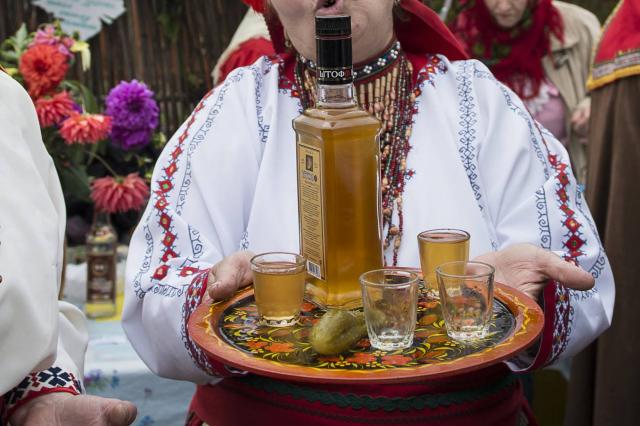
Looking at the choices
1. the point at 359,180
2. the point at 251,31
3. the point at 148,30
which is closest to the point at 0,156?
the point at 359,180

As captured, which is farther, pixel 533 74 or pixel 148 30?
pixel 148 30

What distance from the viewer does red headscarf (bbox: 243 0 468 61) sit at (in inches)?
86.3

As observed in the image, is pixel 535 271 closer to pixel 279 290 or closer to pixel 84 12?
pixel 279 290

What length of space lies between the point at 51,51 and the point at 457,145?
4.41 ft

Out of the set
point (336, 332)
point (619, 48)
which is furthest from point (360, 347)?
point (619, 48)

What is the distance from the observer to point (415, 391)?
1745 mm

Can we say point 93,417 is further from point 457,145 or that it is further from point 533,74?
point 533,74

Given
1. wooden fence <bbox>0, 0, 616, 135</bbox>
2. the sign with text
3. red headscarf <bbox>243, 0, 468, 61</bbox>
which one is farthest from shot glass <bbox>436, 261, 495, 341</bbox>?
wooden fence <bbox>0, 0, 616, 135</bbox>

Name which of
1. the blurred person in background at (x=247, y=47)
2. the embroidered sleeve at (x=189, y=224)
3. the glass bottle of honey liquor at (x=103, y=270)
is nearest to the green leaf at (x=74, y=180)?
the glass bottle of honey liquor at (x=103, y=270)

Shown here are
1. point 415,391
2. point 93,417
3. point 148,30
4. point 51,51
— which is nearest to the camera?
point 93,417

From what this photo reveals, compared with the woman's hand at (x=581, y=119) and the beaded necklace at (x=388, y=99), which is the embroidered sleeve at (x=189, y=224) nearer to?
the beaded necklace at (x=388, y=99)

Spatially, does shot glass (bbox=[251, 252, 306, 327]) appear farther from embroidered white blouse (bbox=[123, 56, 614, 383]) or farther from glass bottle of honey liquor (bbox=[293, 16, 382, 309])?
embroidered white blouse (bbox=[123, 56, 614, 383])

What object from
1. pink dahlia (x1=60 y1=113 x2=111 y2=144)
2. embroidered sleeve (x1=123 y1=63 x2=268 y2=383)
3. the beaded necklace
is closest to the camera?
embroidered sleeve (x1=123 y1=63 x2=268 y2=383)

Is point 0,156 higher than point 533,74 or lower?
higher
